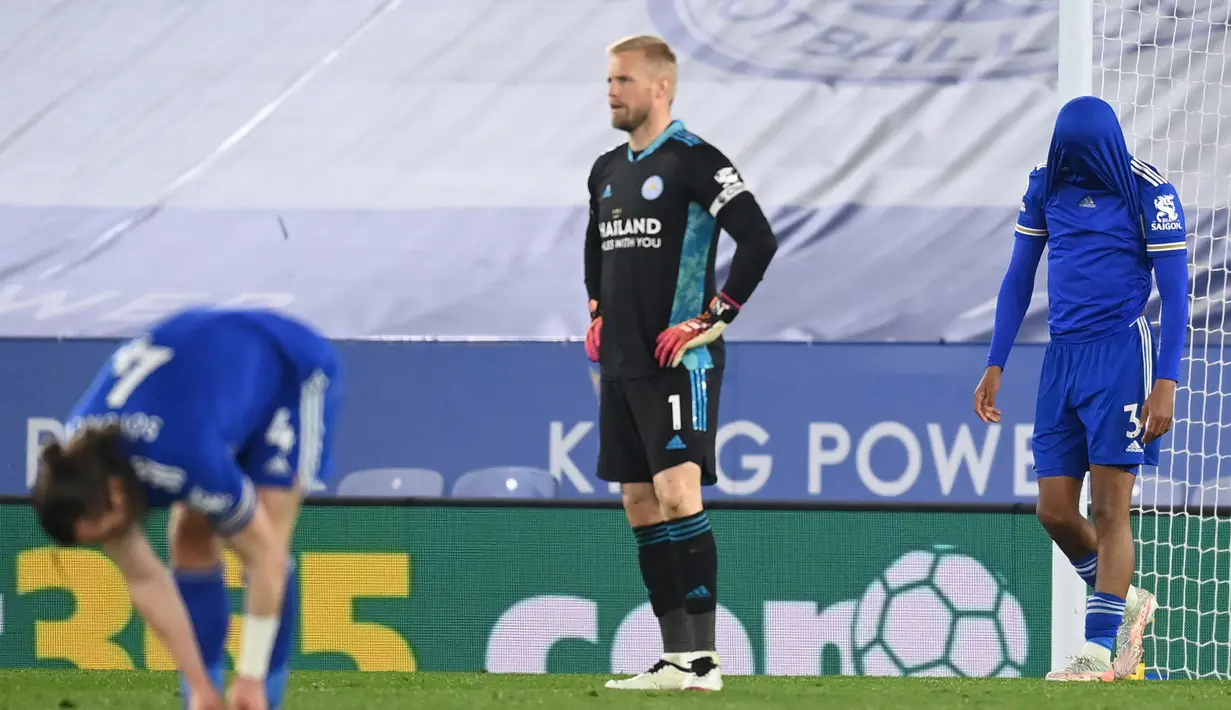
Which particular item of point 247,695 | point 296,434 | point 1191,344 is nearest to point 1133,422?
point 1191,344

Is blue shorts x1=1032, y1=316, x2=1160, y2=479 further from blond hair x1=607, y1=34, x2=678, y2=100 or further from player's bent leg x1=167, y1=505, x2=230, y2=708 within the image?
player's bent leg x1=167, y1=505, x2=230, y2=708

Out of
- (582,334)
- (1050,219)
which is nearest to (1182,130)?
(582,334)

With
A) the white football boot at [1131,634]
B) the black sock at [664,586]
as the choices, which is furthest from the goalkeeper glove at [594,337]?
the white football boot at [1131,634]

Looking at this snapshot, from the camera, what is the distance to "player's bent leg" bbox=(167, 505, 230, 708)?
2949 millimetres

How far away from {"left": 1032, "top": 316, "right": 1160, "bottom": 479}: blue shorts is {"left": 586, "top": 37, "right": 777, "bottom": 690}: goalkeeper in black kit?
3.29 feet

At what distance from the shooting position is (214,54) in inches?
374

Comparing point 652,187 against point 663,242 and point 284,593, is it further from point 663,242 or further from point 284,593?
point 284,593

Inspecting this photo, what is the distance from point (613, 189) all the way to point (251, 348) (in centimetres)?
164

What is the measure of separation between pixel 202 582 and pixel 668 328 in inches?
60.5

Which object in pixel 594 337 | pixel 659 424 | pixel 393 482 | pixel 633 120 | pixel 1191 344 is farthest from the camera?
pixel 393 482

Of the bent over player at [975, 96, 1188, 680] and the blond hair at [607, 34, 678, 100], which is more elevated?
the blond hair at [607, 34, 678, 100]

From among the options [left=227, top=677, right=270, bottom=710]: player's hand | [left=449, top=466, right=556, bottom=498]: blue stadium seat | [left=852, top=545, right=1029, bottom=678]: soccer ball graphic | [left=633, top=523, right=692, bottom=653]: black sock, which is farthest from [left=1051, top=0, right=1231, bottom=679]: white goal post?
[left=227, top=677, right=270, bottom=710]: player's hand

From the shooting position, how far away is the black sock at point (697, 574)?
162 inches

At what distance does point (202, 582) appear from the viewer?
2.97 meters
